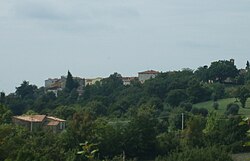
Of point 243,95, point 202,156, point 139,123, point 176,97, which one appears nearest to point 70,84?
point 176,97

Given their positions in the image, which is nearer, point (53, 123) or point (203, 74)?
point (53, 123)

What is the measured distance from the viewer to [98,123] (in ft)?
95.2

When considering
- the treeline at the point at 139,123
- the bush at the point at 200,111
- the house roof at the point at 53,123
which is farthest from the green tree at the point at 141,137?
the bush at the point at 200,111

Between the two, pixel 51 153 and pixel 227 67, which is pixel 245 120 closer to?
pixel 51 153

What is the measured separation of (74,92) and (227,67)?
17.8 metres

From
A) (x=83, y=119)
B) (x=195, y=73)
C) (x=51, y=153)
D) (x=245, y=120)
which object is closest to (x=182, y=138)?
(x=83, y=119)

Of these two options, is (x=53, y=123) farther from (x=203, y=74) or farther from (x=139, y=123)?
(x=203, y=74)

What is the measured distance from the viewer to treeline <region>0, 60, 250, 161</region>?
72.0ft

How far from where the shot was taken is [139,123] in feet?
99.1

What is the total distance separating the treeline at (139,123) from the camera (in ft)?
72.0

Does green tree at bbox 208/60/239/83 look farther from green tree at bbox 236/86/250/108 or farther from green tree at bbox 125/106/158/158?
green tree at bbox 125/106/158/158

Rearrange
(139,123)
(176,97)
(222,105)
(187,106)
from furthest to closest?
(176,97)
(222,105)
(187,106)
(139,123)

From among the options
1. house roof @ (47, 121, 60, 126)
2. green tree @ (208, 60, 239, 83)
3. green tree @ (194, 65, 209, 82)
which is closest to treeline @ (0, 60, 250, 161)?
green tree @ (208, 60, 239, 83)

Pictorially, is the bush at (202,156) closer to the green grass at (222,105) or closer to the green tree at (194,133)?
the green tree at (194,133)
